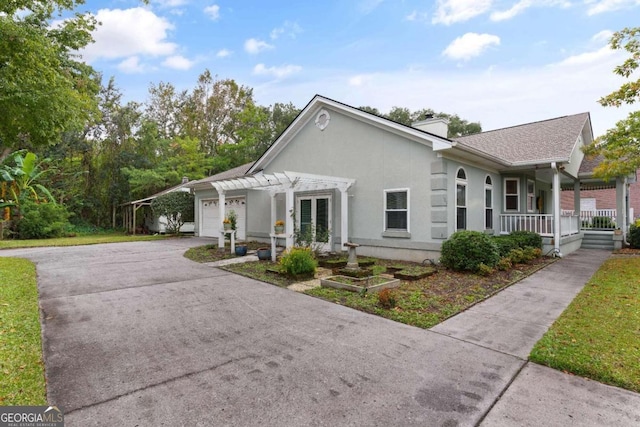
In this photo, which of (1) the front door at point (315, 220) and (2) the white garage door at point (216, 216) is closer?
(1) the front door at point (315, 220)

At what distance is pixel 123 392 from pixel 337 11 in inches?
469

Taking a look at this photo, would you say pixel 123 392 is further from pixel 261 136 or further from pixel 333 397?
pixel 261 136

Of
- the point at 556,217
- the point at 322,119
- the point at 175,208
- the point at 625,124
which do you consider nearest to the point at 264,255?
the point at 322,119

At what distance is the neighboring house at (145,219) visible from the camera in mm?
21531

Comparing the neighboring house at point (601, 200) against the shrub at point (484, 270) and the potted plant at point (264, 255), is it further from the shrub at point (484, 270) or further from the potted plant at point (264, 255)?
the potted plant at point (264, 255)

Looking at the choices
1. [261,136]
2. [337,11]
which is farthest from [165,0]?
[261,136]

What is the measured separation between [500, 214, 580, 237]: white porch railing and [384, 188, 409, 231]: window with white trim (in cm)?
511

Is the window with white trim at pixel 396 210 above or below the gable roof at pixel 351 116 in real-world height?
below

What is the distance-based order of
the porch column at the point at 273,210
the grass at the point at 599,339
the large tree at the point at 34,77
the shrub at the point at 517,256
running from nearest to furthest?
the grass at the point at 599,339, the large tree at the point at 34,77, the shrub at the point at 517,256, the porch column at the point at 273,210

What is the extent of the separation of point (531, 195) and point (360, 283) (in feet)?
37.5

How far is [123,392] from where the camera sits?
9.92ft

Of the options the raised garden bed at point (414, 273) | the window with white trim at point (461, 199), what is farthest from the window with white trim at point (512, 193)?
the raised garden bed at point (414, 273)

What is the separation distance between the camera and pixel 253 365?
3572 millimetres

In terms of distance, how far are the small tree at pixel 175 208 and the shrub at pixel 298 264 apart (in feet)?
45.9
